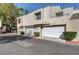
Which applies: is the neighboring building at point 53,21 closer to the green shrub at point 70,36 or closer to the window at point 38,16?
the window at point 38,16

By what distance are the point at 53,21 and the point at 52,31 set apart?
6.14 ft

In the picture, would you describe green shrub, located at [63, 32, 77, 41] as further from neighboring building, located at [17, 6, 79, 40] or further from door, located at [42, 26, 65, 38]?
door, located at [42, 26, 65, 38]

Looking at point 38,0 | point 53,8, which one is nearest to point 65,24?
point 53,8

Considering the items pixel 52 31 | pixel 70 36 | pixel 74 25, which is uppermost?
pixel 74 25

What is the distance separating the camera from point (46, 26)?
28.0m

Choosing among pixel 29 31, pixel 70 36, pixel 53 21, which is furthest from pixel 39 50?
pixel 29 31

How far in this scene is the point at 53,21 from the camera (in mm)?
26828

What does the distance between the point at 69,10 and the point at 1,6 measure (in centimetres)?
1243

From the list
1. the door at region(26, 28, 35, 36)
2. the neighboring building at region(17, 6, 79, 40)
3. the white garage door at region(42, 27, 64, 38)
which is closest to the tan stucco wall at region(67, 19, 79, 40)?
the neighboring building at region(17, 6, 79, 40)

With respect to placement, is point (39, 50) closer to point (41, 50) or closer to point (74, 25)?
point (41, 50)

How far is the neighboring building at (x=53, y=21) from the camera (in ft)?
71.2

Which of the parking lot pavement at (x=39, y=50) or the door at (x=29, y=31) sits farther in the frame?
the door at (x=29, y=31)

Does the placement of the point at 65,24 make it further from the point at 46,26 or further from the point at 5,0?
the point at 5,0

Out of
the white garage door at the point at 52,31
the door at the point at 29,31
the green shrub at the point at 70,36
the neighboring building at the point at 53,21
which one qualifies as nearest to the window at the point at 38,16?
the neighboring building at the point at 53,21
